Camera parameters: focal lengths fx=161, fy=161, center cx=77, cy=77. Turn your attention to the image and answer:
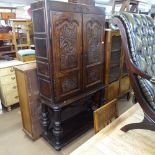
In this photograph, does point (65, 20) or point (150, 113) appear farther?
point (65, 20)

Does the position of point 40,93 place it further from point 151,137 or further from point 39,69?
point 151,137

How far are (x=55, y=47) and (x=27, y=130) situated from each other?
1.31 m

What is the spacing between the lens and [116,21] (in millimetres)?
1274

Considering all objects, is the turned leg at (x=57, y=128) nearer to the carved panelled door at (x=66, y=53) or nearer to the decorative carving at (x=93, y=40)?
the carved panelled door at (x=66, y=53)

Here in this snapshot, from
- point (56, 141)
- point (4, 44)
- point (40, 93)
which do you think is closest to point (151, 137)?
point (56, 141)

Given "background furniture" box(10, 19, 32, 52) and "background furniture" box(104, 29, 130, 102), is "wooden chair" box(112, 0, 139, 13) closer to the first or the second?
"background furniture" box(104, 29, 130, 102)

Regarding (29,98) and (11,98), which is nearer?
(29,98)

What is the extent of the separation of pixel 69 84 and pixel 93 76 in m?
0.47

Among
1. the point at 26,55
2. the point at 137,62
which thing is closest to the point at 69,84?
the point at 137,62

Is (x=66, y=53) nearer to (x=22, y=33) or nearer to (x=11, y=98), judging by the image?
(x=11, y=98)

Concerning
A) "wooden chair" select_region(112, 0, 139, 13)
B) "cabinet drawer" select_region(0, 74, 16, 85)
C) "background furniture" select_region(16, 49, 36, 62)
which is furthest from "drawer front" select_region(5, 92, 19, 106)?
"wooden chair" select_region(112, 0, 139, 13)

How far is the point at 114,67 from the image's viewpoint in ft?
9.35

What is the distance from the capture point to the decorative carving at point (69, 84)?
1863 mm

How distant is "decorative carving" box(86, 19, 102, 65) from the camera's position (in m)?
1.99
